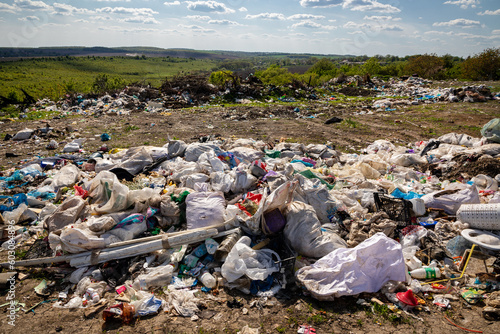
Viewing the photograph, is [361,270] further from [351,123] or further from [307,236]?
[351,123]

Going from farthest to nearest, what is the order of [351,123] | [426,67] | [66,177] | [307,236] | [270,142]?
1. [426,67]
2. [351,123]
3. [270,142]
4. [66,177]
5. [307,236]

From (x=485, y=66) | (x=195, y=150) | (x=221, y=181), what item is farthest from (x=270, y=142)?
(x=485, y=66)

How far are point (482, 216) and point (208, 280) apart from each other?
3.33 m

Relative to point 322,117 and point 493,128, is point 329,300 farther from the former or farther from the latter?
point 322,117

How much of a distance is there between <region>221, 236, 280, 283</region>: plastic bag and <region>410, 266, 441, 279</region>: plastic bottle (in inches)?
58.2

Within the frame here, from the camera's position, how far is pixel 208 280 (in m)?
2.84

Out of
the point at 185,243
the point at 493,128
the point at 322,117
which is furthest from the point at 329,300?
the point at 322,117

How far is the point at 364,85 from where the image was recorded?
2006cm

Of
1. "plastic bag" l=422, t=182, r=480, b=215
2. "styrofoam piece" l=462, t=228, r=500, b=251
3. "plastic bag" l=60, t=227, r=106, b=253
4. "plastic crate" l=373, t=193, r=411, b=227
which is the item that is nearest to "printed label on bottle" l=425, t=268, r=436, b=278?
"styrofoam piece" l=462, t=228, r=500, b=251

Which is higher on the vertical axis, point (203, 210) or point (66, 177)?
point (203, 210)

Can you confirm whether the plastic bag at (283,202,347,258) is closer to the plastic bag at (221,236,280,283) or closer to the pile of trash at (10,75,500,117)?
the plastic bag at (221,236,280,283)

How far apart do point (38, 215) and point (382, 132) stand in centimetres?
890

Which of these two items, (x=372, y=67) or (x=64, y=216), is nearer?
(x=64, y=216)

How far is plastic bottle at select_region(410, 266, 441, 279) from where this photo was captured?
284 centimetres
